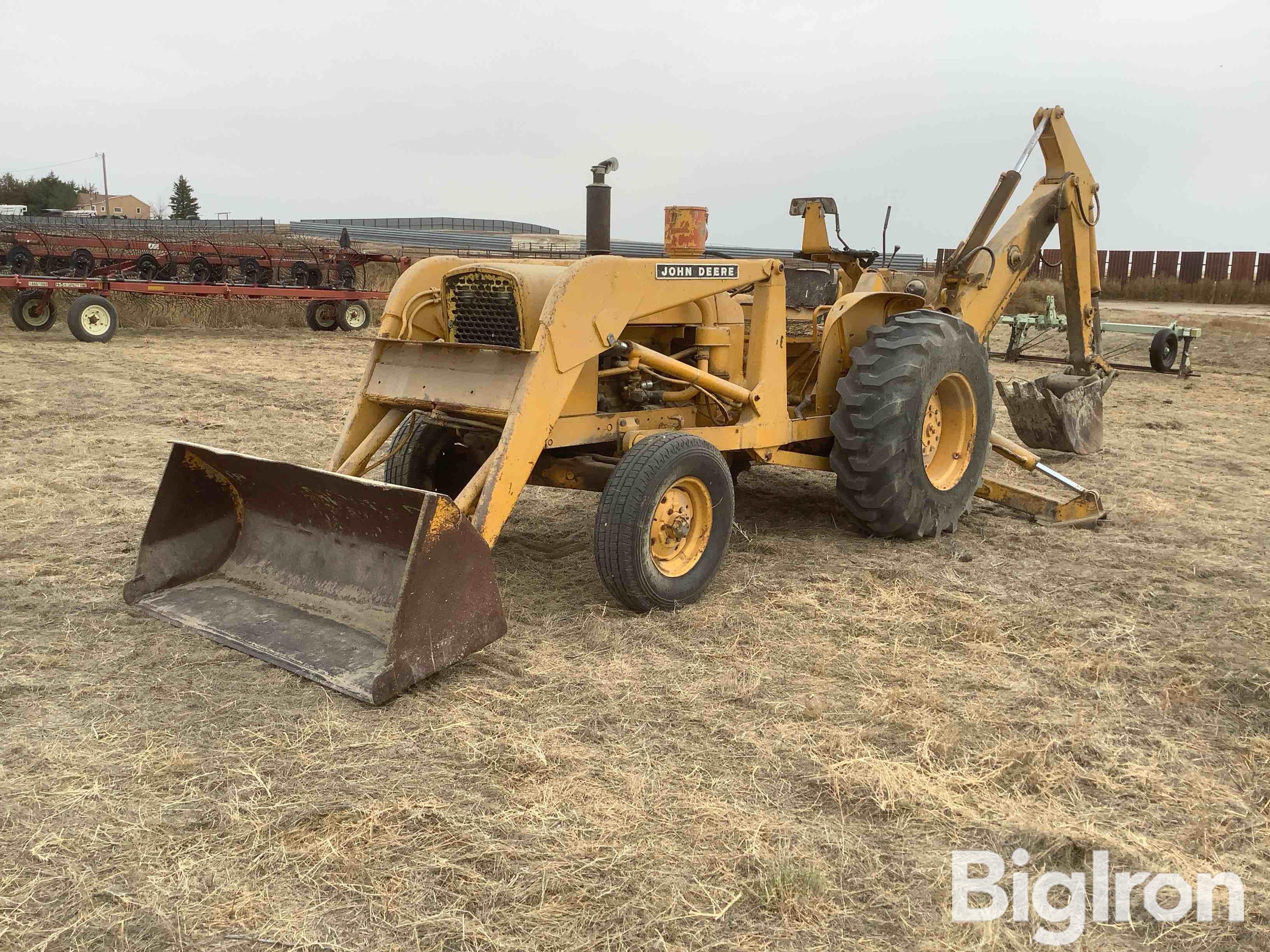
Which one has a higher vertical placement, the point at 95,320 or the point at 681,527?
the point at 95,320

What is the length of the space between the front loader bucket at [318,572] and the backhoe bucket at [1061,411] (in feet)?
18.8

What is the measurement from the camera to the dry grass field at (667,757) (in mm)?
2459

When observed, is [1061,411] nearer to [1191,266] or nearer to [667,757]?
[667,757]

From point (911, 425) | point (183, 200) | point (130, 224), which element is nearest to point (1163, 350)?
point (911, 425)

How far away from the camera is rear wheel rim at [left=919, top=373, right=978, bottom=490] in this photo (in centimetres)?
589

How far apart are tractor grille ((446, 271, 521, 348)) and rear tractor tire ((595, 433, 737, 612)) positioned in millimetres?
819

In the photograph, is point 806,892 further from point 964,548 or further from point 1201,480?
point 1201,480

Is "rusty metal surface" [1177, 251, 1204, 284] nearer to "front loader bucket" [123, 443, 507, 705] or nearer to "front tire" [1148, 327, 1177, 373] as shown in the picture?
"front tire" [1148, 327, 1177, 373]

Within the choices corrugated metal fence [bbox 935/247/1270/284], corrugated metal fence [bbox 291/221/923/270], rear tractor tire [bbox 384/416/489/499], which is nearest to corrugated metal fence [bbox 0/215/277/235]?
corrugated metal fence [bbox 291/221/923/270]

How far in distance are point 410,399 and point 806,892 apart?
2.93 meters

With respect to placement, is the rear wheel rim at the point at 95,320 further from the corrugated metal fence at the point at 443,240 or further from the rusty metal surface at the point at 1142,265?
the rusty metal surface at the point at 1142,265

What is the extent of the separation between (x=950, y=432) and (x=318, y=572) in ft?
12.1

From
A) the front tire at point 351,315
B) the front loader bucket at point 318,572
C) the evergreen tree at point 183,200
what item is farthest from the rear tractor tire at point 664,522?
the evergreen tree at point 183,200

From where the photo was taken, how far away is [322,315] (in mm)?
18656
